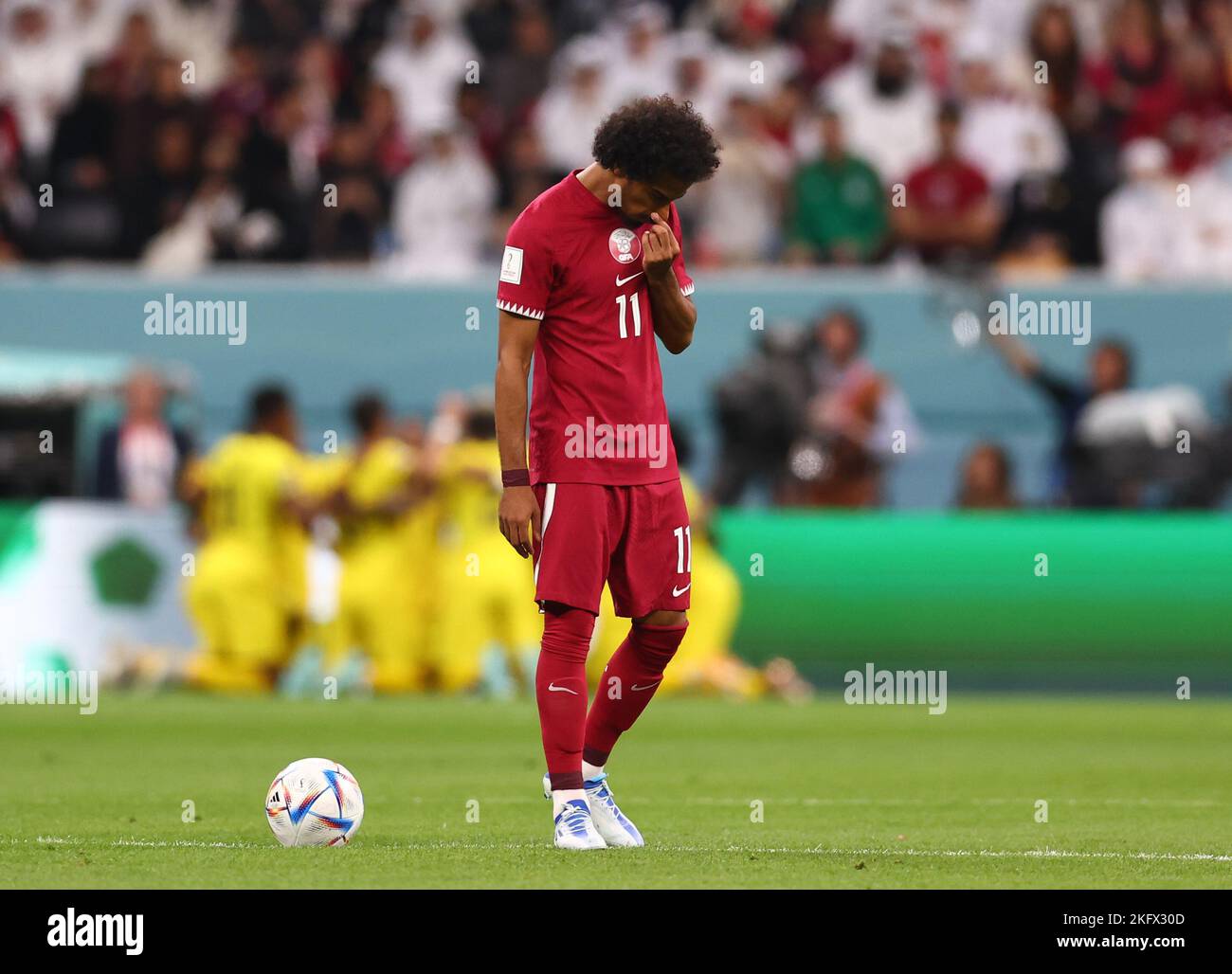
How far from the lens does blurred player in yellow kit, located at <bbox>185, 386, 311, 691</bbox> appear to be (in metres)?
18.5

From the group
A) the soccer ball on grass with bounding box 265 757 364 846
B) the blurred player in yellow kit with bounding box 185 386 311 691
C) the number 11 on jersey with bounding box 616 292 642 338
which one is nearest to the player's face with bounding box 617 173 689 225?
the number 11 on jersey with bounding box 616 292 642 338

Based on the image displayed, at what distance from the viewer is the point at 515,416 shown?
8156 millimetres

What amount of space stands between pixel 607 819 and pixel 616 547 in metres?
0.95

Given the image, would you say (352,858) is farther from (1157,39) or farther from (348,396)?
(1157,39)

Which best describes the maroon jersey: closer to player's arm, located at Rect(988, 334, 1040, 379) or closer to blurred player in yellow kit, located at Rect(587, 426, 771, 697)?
blurred player in yellow kit, located at Rect(587, 426, 771, 697)

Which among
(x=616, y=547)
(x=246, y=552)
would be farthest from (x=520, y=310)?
(x=246, y=552)

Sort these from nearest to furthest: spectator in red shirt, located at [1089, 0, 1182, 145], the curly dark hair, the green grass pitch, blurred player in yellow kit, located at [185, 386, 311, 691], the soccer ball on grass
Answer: the green grass pitch
the curly dark hair
the soccer ball on grass
blurred player in yellow kit, located at [185, 386, 311, 691]
spectator in red shirt, located at [1089, 0, 1182, 145]

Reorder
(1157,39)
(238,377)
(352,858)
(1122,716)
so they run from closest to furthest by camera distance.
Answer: (352,858) → (1122,716) → (238,377) → (1157,39)

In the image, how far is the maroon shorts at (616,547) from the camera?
324 inches

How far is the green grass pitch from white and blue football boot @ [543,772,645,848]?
21 cm

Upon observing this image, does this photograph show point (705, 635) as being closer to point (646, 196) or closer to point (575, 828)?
point (575, 828)
